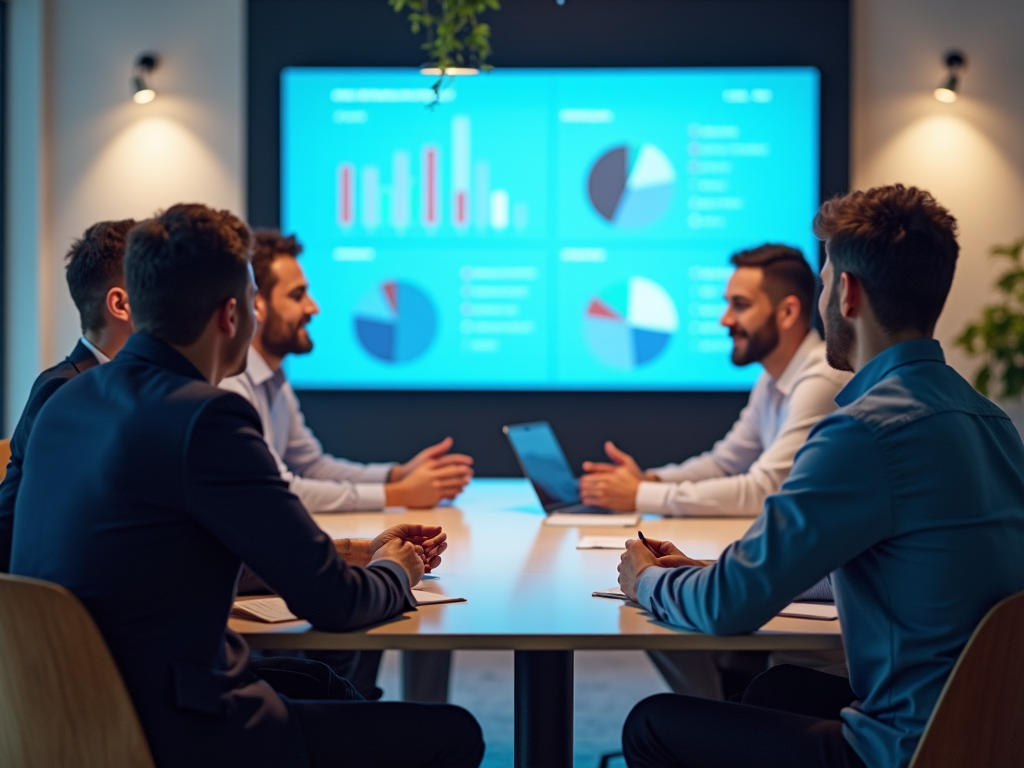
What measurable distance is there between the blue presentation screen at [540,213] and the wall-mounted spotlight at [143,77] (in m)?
0.64

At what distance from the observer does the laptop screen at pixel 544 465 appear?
10.5 feet

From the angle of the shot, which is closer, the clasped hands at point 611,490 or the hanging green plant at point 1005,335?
the clasped hands at point 611,490

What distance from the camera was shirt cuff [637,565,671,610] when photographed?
191 centimetres

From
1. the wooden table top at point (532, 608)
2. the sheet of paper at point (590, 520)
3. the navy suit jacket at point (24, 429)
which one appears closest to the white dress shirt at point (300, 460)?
the wooden table top at point (532, 608)

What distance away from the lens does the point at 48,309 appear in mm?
5387

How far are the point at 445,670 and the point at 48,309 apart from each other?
3.03 metres

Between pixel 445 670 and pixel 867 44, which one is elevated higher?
pixel 867 44

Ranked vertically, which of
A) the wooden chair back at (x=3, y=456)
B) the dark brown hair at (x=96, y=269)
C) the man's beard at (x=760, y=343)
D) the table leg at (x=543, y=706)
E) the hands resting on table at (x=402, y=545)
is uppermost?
the dark brown hair at (x=96, y=269)

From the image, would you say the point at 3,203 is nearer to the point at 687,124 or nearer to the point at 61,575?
the point at 687,124

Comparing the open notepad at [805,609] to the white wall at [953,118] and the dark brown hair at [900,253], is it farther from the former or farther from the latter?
the white wall at [953,118]

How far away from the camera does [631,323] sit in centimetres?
530

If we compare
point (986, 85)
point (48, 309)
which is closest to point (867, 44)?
point (986, 85)

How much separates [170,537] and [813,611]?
42.4 inches

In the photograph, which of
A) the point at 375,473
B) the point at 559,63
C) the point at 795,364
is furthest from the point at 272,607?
the point at 559,63
